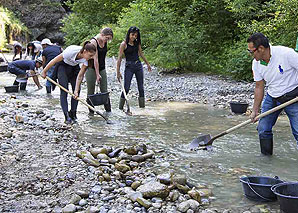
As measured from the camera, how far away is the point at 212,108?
8781 millimetres

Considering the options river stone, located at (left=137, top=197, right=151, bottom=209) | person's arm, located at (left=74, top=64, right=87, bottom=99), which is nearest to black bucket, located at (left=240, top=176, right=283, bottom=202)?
river stone, located at (left=137, top=197, right=151, bottom=209)

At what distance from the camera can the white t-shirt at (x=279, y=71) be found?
4184 millimetres

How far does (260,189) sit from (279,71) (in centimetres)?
148

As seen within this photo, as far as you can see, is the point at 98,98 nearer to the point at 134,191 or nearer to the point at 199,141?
the point at 199,141

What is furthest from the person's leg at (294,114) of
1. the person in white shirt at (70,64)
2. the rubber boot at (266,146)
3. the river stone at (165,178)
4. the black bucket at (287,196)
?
the person in white shirt at (70,64)

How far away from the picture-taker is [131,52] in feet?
25.3

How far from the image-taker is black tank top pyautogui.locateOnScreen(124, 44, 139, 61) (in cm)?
767

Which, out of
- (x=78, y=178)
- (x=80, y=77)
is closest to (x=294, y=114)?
(x=78, y=178)

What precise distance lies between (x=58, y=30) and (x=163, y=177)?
94.4 ft

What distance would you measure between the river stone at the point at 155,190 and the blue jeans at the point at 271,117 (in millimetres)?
1796

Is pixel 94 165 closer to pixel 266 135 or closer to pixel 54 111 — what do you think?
pixel 266 135

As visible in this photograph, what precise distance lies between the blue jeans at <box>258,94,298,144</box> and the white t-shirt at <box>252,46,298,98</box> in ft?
0.55

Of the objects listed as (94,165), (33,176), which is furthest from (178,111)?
(33,176)

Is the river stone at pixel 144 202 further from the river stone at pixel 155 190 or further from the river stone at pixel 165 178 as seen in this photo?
the river stone at pixel 165 178
